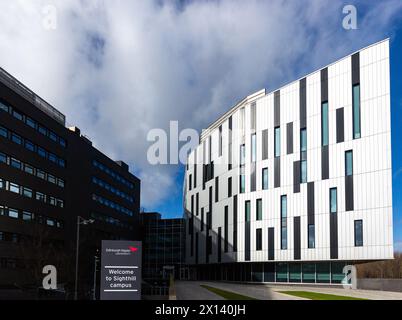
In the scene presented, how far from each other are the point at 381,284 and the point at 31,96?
51.7m

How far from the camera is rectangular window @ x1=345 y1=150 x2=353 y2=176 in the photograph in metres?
45.4

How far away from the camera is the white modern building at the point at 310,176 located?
43281 mm

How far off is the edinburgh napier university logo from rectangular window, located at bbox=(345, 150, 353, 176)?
34.9 m

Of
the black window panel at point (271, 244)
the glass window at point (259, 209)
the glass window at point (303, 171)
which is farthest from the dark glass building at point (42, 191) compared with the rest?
the glass window at point (303, 171)

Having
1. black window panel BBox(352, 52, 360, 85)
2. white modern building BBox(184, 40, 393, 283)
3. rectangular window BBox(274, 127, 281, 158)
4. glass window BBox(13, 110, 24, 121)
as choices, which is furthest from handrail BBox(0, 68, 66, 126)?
black window panel BBox(352, 52, 360, 85)

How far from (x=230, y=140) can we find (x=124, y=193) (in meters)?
49.8

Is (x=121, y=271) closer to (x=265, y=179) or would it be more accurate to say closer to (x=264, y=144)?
(x=265, y=179)

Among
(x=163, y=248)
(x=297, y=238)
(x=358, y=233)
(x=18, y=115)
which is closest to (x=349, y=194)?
(x=358, y=233)

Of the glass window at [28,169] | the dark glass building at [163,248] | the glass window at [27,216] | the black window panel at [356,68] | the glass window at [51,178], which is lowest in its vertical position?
the dark glass building at [163,248]

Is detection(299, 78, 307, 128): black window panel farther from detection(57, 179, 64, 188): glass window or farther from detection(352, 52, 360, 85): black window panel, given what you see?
detection(57, 179, 64, 188): glass window

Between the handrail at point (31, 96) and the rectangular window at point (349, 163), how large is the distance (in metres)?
43.2

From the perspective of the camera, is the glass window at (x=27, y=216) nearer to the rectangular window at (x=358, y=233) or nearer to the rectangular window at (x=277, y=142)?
the rectangular window at (x=277, y=142)
